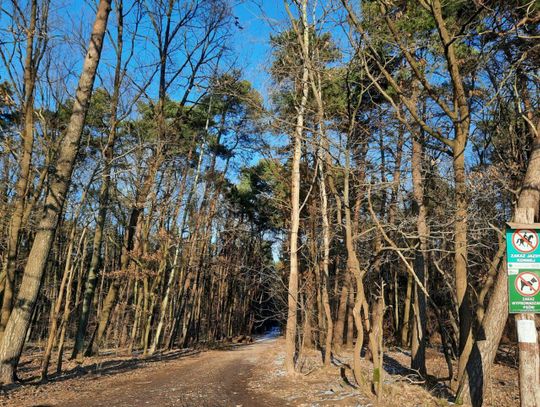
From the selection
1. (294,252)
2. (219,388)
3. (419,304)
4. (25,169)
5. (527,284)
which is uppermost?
(25,169)

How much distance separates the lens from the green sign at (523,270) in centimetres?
372

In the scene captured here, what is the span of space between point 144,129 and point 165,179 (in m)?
2.41

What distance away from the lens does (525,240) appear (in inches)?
153

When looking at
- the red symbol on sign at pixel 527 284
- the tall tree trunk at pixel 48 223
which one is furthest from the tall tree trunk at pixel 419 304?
the tall tree trunk at pixel 48 223

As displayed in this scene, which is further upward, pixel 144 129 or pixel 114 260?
pixel 144 129

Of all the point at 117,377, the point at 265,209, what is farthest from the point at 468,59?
the point at 265,209

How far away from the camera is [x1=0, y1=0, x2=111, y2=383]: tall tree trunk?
24.3 feet

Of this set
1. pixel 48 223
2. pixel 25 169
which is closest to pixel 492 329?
pixel 48 223

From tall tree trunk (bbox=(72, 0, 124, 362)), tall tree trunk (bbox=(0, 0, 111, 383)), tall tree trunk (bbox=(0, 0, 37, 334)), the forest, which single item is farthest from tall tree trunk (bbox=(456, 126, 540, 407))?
tall tree trunk (bbox=(72, 0, 124, 362))

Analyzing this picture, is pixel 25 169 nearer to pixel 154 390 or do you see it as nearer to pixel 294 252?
pixel 154 390

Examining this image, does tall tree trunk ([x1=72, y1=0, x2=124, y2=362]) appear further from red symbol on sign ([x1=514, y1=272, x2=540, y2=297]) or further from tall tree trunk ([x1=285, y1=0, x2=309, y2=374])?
red symbol on sign ([x1=514, y1=272, x2=540, y2=297])

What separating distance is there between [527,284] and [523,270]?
0.13 metres

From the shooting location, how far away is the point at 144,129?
17406mm

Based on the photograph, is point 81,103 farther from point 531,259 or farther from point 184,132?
point 184,132
